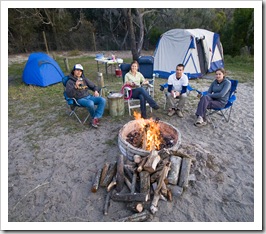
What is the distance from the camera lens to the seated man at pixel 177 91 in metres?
4.63

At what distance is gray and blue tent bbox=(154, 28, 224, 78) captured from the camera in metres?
7.66

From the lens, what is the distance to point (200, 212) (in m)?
2.42

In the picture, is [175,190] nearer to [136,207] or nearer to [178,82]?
[136,207]

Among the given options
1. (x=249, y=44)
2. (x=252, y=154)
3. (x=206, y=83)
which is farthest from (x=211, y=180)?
(x=249, y=44)

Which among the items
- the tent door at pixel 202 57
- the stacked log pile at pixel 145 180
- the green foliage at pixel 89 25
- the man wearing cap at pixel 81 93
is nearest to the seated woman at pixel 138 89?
the man wearing cap at pixel 81 93

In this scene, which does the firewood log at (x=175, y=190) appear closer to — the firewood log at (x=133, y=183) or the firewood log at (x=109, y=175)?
the firewood log at (x=133, y=183)

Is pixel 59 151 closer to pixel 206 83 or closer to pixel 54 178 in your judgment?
pixel 54 178

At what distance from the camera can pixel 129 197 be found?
2482 millimetres

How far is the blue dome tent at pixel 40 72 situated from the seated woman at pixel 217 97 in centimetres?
553

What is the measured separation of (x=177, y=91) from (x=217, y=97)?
36.9 inches
